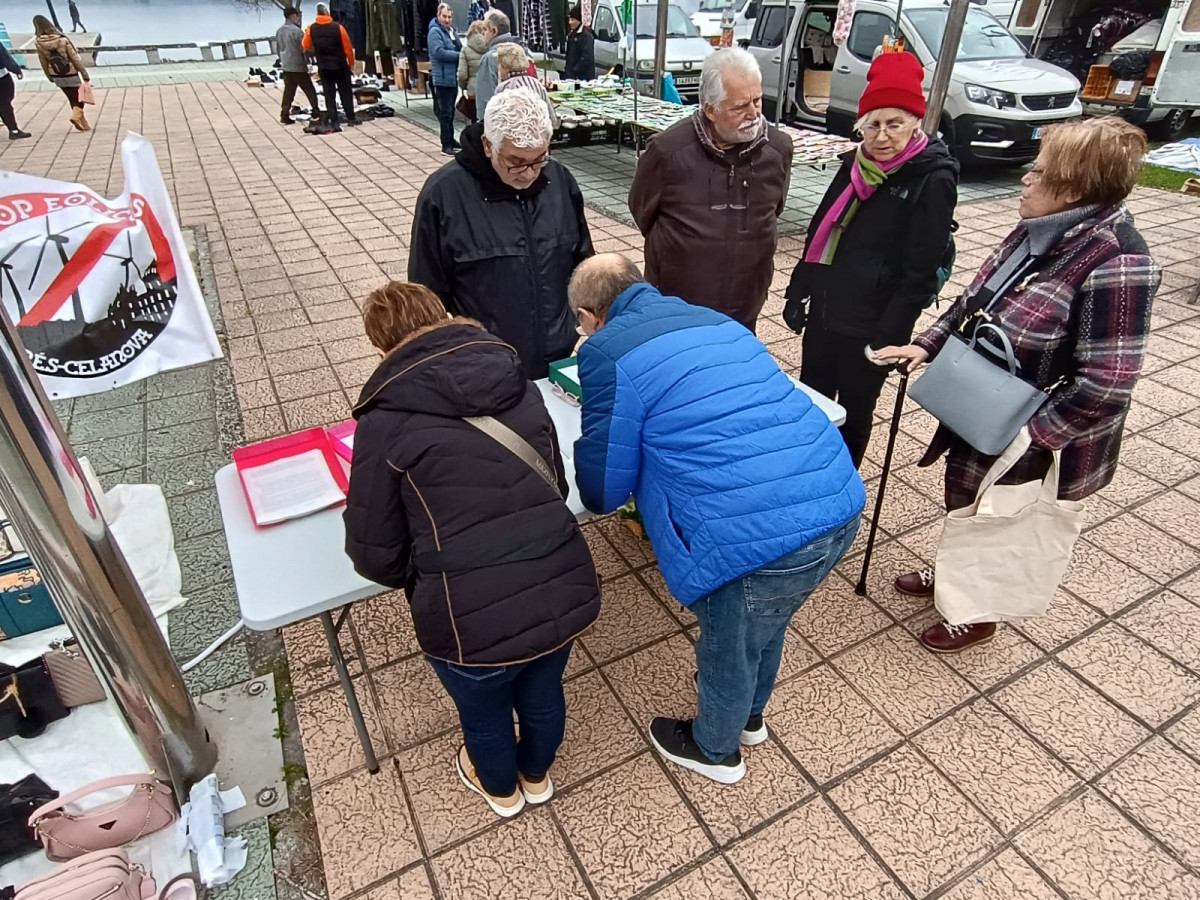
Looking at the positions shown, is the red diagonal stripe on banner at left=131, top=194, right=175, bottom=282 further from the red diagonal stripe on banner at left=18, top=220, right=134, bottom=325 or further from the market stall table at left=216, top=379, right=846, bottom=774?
the market stall table at left=216, top=379, right=846, bottom=774

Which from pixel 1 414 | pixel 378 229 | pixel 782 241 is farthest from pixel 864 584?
pixel 378 229

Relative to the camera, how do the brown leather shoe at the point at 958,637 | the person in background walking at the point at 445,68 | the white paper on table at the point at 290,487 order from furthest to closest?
the person in background walking at the point at 445,68 < the brown leather shoe at the point at 958,637 < the white paper on table at the point at 290,487

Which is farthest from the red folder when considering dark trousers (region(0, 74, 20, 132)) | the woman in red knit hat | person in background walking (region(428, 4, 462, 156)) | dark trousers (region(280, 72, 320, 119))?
dark trousers (region(0, 74, 20, 132))

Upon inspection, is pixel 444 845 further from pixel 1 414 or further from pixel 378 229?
pixel 378 229

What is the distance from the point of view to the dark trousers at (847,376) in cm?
287

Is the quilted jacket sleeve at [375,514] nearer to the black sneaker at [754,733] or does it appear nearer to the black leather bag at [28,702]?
the black sneaker at [754,733]

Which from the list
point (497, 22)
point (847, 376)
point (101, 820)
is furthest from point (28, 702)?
point (497, 22)

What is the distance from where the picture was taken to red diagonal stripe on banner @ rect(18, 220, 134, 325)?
7.28ft

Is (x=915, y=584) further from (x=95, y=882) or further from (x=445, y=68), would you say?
(x=445, y=68)

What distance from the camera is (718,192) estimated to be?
2.84 metres

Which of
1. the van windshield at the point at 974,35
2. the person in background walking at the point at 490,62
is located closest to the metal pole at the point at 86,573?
the person in background walking at the point at 490,62

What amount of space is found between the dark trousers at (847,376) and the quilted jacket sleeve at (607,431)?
134 cm

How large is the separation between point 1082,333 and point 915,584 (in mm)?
1203

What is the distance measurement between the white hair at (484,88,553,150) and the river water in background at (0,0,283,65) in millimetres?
38171
